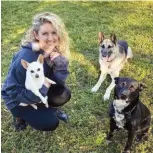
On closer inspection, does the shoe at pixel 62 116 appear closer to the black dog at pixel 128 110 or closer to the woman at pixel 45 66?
the woman at pixel 45 66

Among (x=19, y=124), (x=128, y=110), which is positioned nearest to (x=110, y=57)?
(x=128, y=110)

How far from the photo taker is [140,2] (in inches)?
387

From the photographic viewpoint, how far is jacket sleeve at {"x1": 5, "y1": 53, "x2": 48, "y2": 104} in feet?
14.0

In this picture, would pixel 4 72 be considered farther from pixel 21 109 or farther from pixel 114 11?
pixel 114 11

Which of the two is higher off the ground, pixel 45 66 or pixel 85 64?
pixel 45 66

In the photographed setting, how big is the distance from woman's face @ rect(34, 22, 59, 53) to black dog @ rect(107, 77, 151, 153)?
88 cm

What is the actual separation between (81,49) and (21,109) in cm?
300

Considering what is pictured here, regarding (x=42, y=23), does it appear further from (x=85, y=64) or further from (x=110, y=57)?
(x=85, y=64)

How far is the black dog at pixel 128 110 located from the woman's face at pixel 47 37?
2.90 feet

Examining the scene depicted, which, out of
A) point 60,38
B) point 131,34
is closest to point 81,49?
point 131,34

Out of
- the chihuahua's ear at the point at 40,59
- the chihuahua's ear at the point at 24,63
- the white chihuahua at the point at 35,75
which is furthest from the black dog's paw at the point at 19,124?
the chihuahua's ear at the point at 40,59

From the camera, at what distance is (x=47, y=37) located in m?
4.21

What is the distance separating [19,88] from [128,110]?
4.37 feet

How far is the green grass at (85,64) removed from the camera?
183 inches
